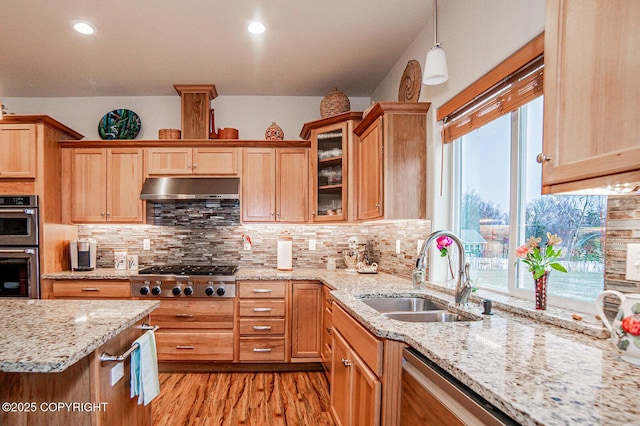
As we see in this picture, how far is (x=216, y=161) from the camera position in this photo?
11.3 ft

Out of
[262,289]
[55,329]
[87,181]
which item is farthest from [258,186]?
[55,329]

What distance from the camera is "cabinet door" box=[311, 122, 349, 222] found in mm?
3166

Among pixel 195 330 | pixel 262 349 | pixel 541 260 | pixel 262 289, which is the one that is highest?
pixel 541 260

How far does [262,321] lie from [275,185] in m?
1.34

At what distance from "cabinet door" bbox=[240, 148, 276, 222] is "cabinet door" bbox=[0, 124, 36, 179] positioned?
1945 mm

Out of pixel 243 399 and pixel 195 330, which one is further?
pixel 195 330

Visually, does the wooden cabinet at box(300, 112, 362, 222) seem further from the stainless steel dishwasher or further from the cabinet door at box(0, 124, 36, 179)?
the cabinet door at box(0, 124, 36, 179)

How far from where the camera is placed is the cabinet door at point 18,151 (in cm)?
314

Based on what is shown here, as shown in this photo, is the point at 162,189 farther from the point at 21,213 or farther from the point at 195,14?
the point at 195,14

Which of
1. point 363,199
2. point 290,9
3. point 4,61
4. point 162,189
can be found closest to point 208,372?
point 162,189

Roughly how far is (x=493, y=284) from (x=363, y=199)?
4.15 feet

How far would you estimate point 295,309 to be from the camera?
10.2 feet

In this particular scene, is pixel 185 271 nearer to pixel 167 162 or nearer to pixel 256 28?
pixel 167 162

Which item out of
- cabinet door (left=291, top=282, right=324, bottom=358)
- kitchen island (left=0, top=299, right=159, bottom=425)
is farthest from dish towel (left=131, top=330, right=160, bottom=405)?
cabinet door (left=291, top=282, right=324, bottom=358)
